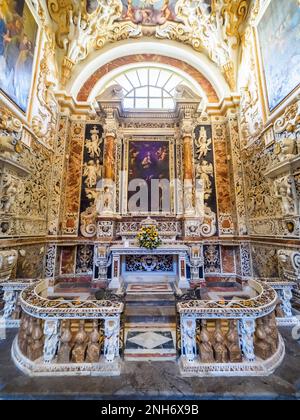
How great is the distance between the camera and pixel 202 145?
6.55m

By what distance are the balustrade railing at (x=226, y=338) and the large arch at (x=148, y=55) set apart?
6.84 m

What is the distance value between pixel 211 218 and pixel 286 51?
170 inches

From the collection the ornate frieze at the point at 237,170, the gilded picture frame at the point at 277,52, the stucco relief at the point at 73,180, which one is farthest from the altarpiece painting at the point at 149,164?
the gilded picture frame at the point at 277,52

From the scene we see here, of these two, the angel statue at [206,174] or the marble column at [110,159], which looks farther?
the angel statue at [206,174]

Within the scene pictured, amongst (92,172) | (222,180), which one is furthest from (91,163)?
(222,180)

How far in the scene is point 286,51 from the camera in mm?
4004

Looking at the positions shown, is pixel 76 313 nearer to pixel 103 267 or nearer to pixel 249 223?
pixel 103 267

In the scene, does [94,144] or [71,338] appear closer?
[71,338]

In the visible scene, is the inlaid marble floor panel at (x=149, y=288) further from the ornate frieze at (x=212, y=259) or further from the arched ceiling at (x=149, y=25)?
the arched ceiling at (x=149, y=25)

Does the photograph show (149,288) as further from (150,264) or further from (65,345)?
(65,345)

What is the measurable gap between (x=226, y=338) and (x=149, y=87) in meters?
8.03

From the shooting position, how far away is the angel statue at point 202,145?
6527 millimetres

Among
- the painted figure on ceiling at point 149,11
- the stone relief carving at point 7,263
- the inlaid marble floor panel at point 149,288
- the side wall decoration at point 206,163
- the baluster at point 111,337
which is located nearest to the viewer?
the baluster at point 111,337

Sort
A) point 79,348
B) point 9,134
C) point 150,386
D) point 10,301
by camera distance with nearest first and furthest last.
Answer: point 150,386 → point 79,348 → point 10,301 → point 9,134
